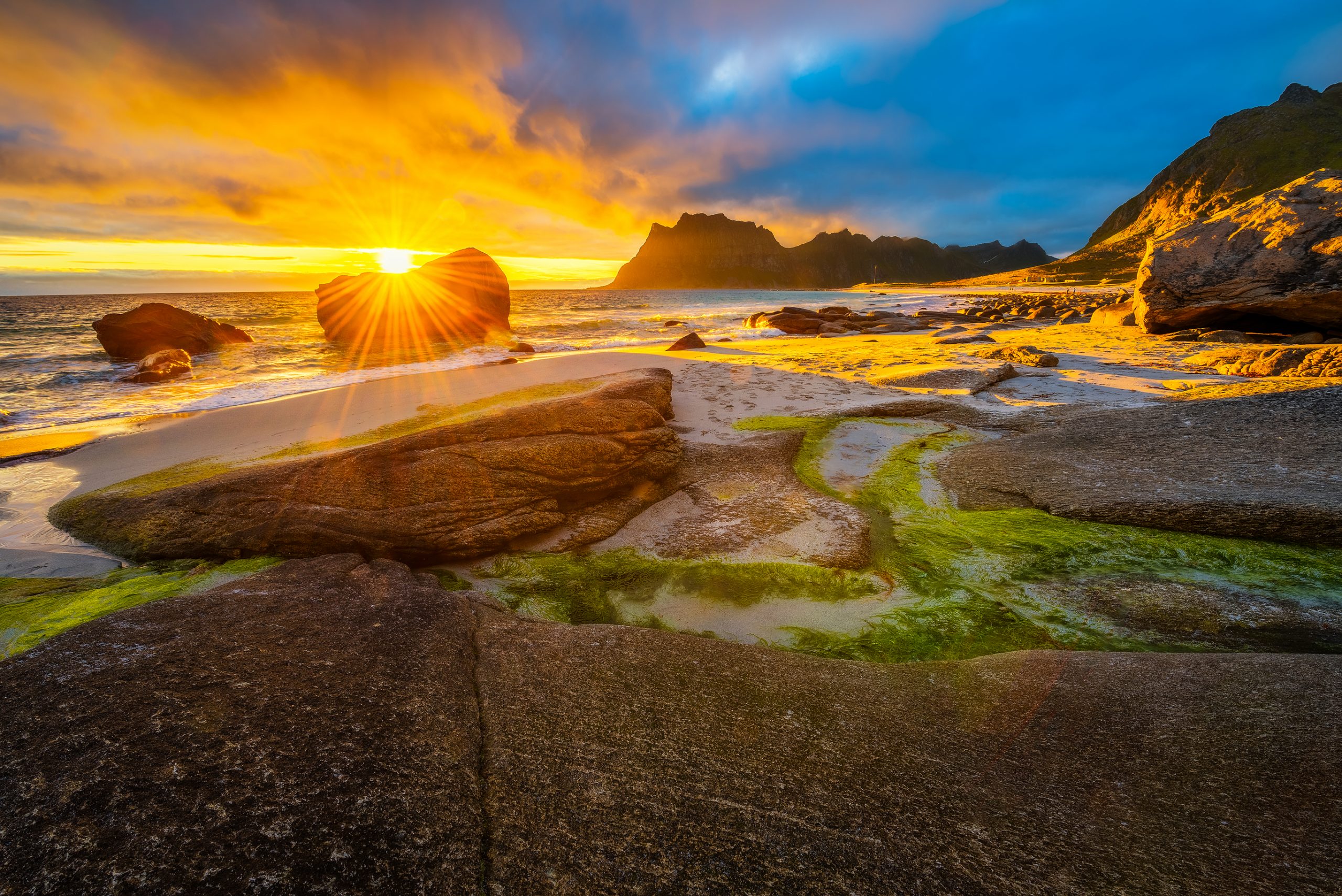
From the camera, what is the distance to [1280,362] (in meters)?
10.6

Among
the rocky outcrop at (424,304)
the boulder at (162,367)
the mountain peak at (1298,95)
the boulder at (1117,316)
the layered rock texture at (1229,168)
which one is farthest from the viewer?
the mountain peak at (1298,95)

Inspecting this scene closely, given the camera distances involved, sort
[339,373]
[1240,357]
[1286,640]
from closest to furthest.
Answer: [1286,640] < [1240,357] < [339,373]

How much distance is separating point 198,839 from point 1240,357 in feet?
64.3

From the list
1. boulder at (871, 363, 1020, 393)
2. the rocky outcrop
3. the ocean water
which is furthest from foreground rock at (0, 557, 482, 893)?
the rocky outcrop

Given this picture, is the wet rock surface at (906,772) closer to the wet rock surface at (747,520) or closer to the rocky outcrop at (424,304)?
the wet rock surface at (747,520)

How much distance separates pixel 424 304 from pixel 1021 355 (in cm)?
3202

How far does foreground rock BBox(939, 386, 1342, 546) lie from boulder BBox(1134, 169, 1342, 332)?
421 inches

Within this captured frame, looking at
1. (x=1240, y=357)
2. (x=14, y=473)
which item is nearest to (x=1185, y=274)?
(x=1240, y=357)

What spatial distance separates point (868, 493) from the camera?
749cm

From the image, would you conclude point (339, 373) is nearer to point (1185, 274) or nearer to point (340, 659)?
point (340, 659)

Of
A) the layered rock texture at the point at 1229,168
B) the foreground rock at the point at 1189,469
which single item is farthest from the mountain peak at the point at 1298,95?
the foreground rock at the point at 1189,469

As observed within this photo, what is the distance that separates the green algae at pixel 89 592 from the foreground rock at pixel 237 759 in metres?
1.46

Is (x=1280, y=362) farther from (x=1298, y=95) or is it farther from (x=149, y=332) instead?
(x=1298, y=95)

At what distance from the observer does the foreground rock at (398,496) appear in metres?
5.56
